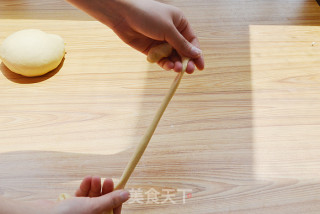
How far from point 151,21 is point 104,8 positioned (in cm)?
11

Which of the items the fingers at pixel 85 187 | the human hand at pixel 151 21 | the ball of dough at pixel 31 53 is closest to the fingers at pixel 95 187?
the fingers at pixel 85 187

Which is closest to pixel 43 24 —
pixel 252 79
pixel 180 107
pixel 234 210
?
pixel 180 107

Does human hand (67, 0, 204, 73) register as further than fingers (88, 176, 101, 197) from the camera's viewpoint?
Yes

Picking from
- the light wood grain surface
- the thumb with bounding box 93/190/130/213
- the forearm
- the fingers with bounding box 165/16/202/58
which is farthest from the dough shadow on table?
the thumb with bounding box 93/190/130/213

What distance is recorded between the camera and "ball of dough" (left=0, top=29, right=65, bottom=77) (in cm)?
71

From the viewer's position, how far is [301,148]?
25.9 inches

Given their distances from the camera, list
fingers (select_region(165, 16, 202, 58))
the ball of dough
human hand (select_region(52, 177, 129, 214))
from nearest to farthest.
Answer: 1. human hand (select_region(52, 177, 129, 214))
2. fingers (select_region(165, 16, 202, 58))
3. the ball of dough

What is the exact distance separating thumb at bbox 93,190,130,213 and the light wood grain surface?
0.47ft

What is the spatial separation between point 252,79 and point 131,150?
361 mm

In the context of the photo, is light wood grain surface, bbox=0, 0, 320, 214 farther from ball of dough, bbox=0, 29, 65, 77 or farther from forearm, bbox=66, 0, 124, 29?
forearm, bbox=66, 0, 124, 29

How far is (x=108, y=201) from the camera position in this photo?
43cm

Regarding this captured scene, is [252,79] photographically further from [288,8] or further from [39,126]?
[39,126]

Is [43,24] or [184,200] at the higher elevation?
[43,24]

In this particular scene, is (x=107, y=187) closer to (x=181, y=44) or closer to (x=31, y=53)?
(x=181, y=44)
